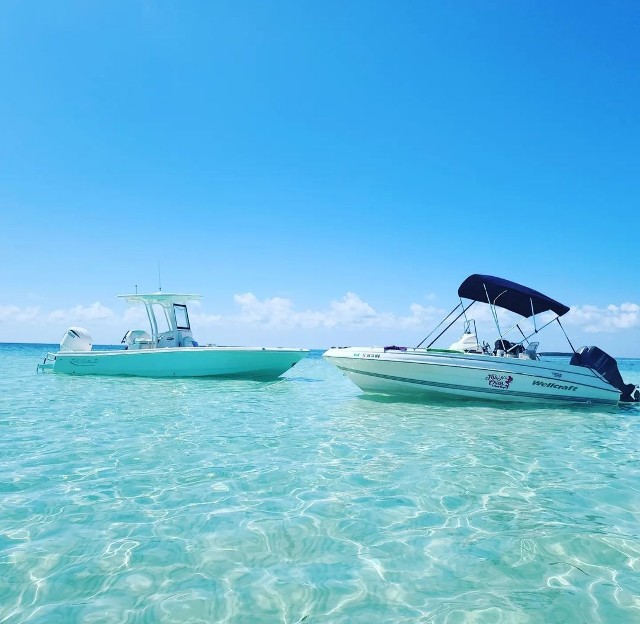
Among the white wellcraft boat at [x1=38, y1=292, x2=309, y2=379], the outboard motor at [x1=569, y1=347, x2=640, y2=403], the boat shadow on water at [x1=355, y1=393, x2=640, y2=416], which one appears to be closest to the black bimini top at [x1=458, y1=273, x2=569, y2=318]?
the outboard motor at [x1=569, y1=347, x2=640, y2=403]

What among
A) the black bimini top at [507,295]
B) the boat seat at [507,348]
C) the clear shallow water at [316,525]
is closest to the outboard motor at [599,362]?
the black bimini top at [507,295]

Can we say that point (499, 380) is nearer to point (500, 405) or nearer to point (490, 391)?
point (490, 391)

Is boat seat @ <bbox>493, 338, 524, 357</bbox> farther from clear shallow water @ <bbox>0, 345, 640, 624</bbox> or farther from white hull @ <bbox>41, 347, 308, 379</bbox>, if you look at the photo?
white hull @ <bbox>41, 347, 308, 379</bbox>

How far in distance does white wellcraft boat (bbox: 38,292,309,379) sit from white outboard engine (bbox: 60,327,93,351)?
623 millimetres

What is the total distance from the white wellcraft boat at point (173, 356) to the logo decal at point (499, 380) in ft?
27.0

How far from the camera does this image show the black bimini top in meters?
13.3

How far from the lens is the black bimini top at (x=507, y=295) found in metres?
13.3

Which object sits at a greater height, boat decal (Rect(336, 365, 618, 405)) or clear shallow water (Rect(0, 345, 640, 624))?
boat decal (Rect(336, 365, 618, 405))

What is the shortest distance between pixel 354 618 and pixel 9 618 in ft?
7.32

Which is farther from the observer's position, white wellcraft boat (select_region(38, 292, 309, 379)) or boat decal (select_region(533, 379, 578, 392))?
white wellcraft boat (select_region(38, 292, 309, 379))

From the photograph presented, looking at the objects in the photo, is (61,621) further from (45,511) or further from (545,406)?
(545,406)

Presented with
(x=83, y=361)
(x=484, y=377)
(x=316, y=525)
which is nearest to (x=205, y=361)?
(x=83, y=361)

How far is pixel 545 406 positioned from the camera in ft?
43.1

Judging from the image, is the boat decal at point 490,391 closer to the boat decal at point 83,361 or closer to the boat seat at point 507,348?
the boat seat at point 507,348
